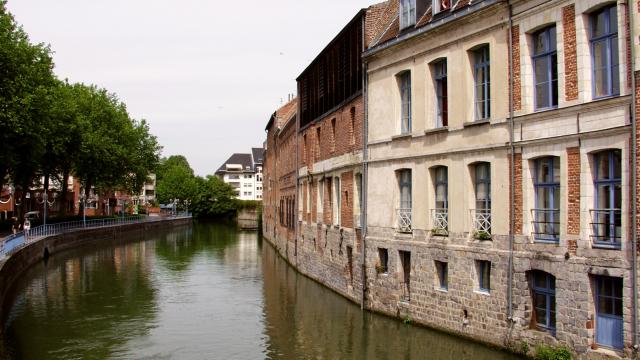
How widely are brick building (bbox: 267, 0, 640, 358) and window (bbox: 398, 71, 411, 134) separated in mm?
43

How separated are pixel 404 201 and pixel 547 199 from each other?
5.77 meters

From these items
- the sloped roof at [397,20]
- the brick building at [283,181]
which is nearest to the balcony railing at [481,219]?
the sloped roof at [397,20]

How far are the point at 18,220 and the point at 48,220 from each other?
13.8ft

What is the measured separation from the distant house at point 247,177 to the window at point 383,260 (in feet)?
422

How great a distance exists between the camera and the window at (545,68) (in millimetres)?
14148

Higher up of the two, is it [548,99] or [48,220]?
[548,99]

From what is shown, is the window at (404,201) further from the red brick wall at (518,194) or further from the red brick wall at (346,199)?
the red brick wall at (518,194)

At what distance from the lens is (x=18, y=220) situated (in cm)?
4697

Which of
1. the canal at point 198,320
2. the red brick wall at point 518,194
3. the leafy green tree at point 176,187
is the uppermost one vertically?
the leafy green tree at point 176,187

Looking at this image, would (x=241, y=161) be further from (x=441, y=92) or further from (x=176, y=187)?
(x=441, y=92)

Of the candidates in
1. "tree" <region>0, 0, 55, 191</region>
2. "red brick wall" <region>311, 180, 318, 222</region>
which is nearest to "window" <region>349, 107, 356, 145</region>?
"red brick wall" <region>311, 180, 318, 222</region>

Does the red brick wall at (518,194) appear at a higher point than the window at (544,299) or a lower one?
higher

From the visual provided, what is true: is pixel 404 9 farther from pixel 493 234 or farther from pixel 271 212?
pixel 271 212

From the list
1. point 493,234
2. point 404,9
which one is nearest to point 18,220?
point 404,9
